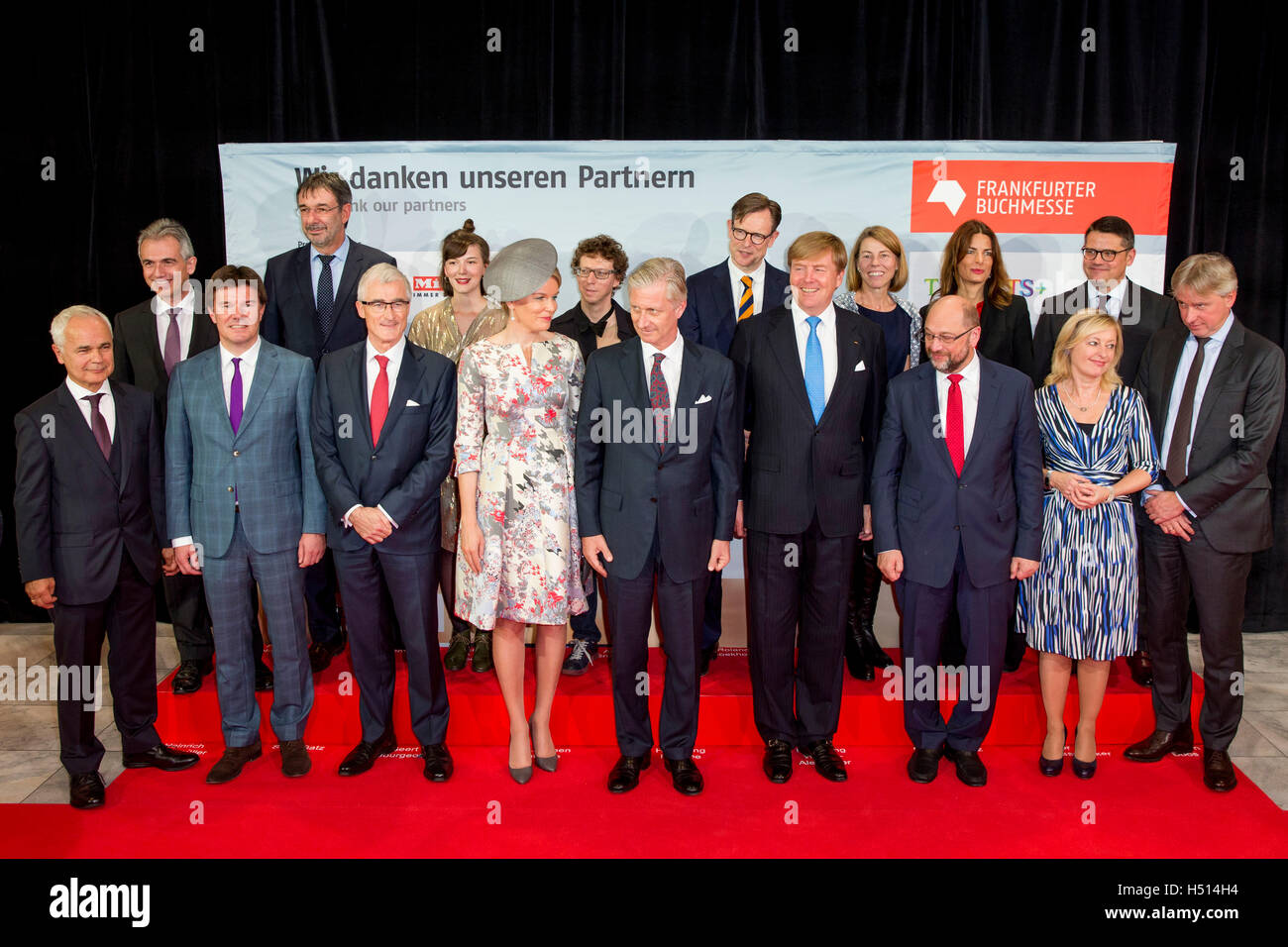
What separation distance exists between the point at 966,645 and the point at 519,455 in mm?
1739

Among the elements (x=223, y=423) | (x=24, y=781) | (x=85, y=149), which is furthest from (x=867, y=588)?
(x=85, y=149)

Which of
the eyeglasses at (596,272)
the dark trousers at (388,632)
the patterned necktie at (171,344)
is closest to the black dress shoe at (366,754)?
the dark trousers at (388,632)

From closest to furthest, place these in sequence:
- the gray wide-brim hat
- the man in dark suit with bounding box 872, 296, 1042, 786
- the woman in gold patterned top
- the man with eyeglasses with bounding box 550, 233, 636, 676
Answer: the gray wide-brim hat, the man in dark suit with bounding box 872, 296, 1042, 786, the man with eyeglasses with bounding box 550, 233, 636, 676, the woman in gold patterned top

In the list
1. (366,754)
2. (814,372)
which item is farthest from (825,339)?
(366,754)

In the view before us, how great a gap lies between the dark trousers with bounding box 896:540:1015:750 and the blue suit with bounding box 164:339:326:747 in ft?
7.15

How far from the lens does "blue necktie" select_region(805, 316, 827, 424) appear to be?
338cm

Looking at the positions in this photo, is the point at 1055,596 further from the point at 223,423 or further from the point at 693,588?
the point at 223,423

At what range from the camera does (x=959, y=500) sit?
3.33m

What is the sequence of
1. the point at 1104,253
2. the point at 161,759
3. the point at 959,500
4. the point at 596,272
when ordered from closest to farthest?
the point at 959,500, the point at 161,759, the point at 596,272, the point at 1104,253

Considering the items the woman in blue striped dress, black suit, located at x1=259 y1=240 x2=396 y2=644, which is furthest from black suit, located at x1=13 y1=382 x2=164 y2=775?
the woman in blue striped dress

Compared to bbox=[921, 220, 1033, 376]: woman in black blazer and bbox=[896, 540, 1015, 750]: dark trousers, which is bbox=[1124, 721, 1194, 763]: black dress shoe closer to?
bbox=[896, 540, 1015, 750]: dark trousers

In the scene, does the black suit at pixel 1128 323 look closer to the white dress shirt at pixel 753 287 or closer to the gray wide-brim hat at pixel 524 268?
the white dress shirt at pixel 753 287

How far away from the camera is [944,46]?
5.30 m

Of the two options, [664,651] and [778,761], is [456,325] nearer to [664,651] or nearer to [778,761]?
[664,651]
